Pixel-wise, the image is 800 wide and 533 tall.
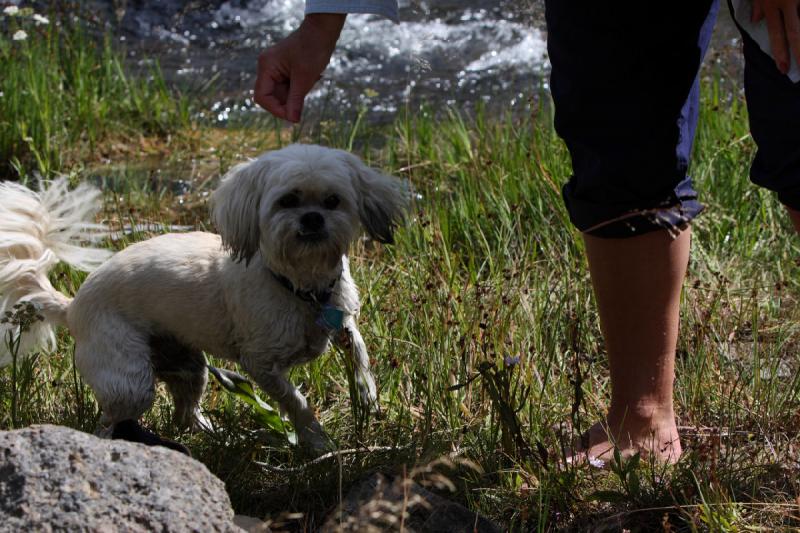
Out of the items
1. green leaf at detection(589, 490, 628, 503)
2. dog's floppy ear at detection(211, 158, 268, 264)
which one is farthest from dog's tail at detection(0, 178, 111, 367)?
green leaf at detection(589, 490, 628, 503)

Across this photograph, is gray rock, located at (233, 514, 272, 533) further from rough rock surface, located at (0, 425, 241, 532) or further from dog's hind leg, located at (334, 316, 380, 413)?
dog's hind leg, located at (334, 316, 380, 413)

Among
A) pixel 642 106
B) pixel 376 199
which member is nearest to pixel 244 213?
pixel 376 199

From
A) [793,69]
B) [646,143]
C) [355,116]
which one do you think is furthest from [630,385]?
[355,116]

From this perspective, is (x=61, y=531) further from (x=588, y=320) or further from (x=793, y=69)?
(x=588, y=320)

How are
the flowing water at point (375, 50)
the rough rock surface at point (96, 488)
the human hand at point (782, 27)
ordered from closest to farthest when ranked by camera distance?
the rough rock surface at point (96, 488) < the human hand at point (782, 27) < the flowing water at point (375, 50)

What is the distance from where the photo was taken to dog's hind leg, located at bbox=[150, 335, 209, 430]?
3258 mm

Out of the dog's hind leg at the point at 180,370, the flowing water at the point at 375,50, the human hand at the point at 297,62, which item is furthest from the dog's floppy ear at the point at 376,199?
the flowing water at the point at 375,50

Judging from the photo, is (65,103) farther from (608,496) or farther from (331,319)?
(608,496)

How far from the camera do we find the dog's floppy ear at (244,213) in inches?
119

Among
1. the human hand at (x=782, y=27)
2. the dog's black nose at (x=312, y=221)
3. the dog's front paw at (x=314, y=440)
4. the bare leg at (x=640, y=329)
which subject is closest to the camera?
the human hand at (x=782, y=27)

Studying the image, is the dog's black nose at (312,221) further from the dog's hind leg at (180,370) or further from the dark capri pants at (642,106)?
the dark capri pants at (642,106)

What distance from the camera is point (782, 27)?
2066 millimetres

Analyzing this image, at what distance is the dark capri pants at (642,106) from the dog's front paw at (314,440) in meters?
0.87

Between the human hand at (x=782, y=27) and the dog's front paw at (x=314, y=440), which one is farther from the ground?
the human hand at (x=782, y=27)
